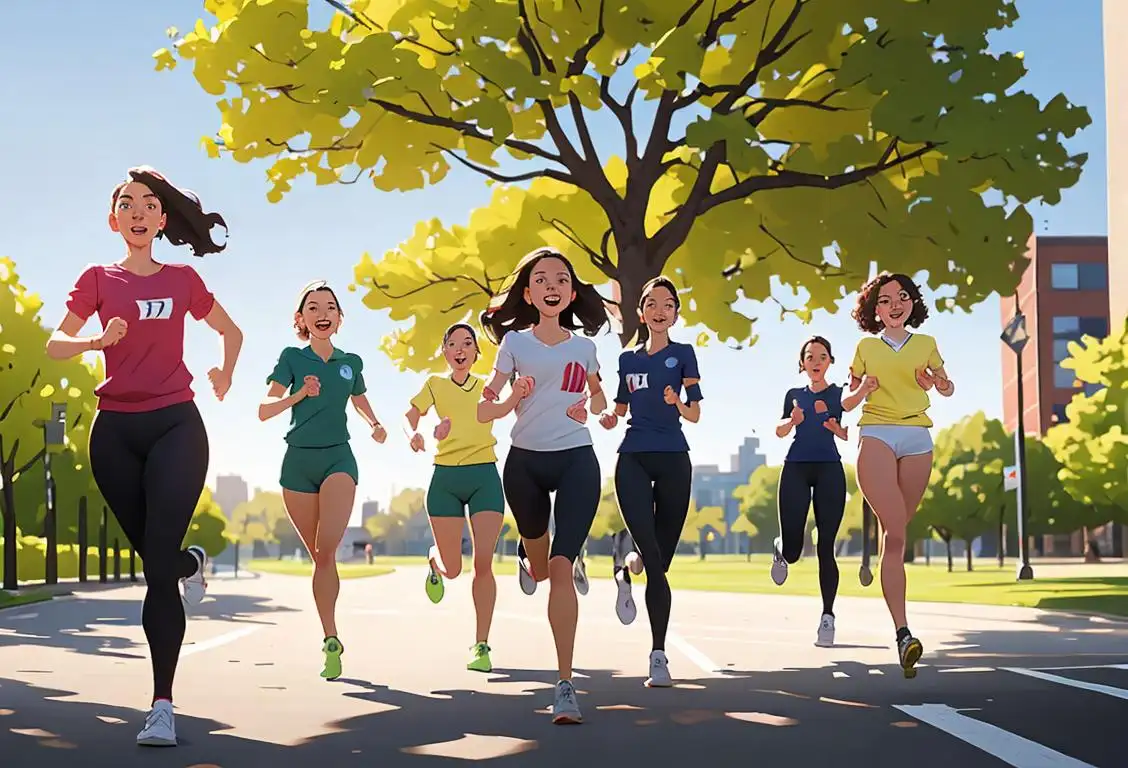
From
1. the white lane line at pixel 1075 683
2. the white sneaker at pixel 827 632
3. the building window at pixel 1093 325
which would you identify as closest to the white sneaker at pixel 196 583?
the white lane line at pixel 1075 683

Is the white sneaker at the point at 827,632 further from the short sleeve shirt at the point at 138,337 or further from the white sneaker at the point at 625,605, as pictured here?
the short sleeve shirt at the point at 138,337

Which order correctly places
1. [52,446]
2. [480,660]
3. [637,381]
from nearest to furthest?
1. [637,381]
2. [480,660]
3. [52,446]

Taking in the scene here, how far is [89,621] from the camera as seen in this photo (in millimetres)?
18031

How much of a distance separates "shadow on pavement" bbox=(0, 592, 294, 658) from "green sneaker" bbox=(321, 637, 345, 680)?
2.85 m

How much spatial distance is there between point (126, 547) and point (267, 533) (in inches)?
3154

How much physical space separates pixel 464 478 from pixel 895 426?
9.48 feet

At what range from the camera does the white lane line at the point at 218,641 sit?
11667 mm

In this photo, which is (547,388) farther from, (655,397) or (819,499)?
(819,499)

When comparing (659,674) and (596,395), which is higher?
(596,395)

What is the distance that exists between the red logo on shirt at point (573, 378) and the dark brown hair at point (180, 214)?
1.81 meters

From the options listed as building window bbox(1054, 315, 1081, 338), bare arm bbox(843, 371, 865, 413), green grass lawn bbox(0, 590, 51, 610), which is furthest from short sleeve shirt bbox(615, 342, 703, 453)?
building window bbox(1054, 315, 1081, 338)

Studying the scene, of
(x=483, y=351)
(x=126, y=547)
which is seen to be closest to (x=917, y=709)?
(x=483, y=351)

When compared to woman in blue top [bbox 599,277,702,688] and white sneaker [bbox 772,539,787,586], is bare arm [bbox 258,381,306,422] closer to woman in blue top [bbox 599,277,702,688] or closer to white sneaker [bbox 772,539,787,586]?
woman in blue top [bbox 599,277,702,688]

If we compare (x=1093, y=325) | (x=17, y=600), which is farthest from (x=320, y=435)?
(x=1093, y=325)
